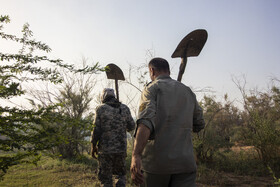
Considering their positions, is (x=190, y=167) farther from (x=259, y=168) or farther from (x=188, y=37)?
(x=259, y=168)

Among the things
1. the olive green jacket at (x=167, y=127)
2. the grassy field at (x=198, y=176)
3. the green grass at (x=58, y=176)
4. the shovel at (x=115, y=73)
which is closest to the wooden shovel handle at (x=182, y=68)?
the olive green jacket at (x=167, y=127)

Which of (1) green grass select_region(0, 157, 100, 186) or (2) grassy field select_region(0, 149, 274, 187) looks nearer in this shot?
(2) grassy field select_region(0, 149, 274, 187)

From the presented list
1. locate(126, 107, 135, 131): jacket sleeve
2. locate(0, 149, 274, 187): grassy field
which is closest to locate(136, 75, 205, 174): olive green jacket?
locate(126, 107, 135, 131): jacket sleeve

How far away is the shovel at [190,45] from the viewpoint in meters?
3.01

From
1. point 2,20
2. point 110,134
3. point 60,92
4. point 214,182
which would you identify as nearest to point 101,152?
point 110,134

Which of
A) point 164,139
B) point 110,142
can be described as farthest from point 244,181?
point 164,139

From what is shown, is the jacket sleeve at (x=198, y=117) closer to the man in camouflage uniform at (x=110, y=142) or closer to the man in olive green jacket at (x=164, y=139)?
the man in olive green jacket at (x=164, y=139)

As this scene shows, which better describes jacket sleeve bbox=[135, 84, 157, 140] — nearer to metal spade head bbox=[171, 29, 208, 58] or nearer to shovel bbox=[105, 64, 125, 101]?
metal spade head bbox=[171, 29, 208, 58]

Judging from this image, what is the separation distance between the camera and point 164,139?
172cm

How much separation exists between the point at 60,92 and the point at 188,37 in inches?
301

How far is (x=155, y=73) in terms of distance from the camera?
2.05 m

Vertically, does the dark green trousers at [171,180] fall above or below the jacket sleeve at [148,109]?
below

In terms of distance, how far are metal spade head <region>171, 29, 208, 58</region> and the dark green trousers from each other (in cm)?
189

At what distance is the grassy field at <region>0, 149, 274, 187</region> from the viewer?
530 centimetres
